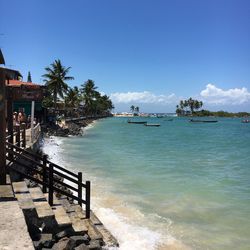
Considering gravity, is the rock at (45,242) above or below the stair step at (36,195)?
below

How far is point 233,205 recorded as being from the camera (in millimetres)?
14094

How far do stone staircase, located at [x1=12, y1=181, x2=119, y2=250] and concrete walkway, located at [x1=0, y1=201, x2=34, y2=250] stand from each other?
1.55ft

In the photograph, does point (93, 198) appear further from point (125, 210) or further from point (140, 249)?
point (140, 249)

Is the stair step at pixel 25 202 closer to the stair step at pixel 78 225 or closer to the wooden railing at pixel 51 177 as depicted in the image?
the wooden railing at pixel 51 177

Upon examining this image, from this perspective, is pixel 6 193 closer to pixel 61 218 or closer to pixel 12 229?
pixel 61 218

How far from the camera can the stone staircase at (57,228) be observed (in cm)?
698

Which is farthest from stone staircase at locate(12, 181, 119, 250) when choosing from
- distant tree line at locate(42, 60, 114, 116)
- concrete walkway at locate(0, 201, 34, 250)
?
distant tree line at locate(42, 60, 114, 116)

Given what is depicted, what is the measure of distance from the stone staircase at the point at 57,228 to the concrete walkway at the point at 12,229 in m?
0.47

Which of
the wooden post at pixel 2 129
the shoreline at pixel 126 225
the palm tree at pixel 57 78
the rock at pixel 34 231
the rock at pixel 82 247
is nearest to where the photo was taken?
the rock at pixel 34 231

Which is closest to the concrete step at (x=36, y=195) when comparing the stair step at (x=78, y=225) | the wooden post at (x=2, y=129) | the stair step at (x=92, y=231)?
the stair step at (x=78, y=225)

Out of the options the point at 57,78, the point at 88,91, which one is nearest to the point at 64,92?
the point at 57,78

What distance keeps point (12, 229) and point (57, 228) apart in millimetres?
2116

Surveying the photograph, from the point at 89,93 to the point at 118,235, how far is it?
10163cm

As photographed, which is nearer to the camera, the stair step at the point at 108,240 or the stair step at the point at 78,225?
the stair step at the point at 78,225
